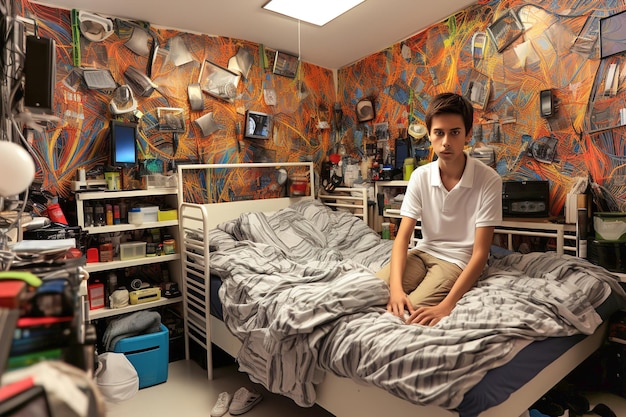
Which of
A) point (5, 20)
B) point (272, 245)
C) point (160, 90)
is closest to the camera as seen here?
point (5, 20)

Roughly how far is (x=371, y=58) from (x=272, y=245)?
1961mm

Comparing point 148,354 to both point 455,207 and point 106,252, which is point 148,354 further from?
point 455,207

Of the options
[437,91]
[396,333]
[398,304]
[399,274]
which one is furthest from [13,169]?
[437,91]

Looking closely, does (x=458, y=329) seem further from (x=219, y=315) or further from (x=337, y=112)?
(x=337, y=112)

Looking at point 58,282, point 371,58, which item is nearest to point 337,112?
point 371,58

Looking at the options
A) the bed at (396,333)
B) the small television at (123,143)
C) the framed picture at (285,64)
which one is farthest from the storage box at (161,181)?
the framed picture at (285,64)

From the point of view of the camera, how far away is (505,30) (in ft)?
8.83

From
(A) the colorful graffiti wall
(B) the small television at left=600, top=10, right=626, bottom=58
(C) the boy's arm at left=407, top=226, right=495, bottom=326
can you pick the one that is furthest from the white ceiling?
(C) the boy's arm at left=407, top=226, right=495, bottom=326

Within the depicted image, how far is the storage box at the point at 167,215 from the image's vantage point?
9.01ft

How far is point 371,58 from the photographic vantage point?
3.62 m

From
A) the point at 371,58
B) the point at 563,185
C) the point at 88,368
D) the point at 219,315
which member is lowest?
the point at 219,315

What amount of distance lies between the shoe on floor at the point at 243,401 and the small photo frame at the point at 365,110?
7.98ft

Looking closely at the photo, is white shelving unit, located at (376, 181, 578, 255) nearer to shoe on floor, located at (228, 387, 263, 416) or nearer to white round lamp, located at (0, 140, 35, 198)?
shoe on floor, located at (228, 387, 263, 416)

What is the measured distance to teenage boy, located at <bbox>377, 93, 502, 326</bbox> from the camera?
1745 mm
